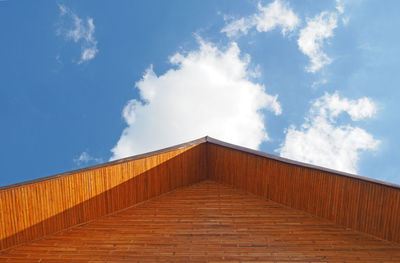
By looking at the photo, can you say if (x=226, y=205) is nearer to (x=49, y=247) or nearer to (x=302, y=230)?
(x=302, y=230)

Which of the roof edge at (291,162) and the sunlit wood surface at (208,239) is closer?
the sunlit wood surface at (208,239)

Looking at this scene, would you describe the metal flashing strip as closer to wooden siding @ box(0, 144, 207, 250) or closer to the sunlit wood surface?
wooden siding @ box(0, 144, 207, 250)

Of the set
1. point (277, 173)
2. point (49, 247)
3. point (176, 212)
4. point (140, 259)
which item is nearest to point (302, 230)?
point (277, 173)

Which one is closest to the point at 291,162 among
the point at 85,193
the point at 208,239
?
the point at 208,239

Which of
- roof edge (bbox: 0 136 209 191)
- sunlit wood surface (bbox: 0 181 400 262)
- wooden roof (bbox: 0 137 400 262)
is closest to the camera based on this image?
sunlit wood surface (bbox: 0 181 400 262)

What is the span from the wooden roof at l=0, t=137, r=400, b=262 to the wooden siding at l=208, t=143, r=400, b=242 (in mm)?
12

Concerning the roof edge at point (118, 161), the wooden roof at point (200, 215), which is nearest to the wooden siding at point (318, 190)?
the wooden roof at point (200, 215)

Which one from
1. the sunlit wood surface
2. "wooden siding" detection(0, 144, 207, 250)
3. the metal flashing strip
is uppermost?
the metal flashing strip

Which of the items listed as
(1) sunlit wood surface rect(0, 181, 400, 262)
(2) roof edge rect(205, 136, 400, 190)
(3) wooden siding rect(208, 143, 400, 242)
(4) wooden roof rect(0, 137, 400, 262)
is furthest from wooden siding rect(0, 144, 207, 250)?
(3) wooden siding rect(208, 143, 400, 242)

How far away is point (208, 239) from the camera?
10.9 ft

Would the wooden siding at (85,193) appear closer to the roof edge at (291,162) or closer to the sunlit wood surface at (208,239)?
the sunlit wood surface at (208,239)

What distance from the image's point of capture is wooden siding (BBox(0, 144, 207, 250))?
3.20 metres

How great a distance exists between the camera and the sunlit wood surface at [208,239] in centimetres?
302

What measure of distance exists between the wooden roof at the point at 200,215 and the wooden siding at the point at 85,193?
0.04ft
